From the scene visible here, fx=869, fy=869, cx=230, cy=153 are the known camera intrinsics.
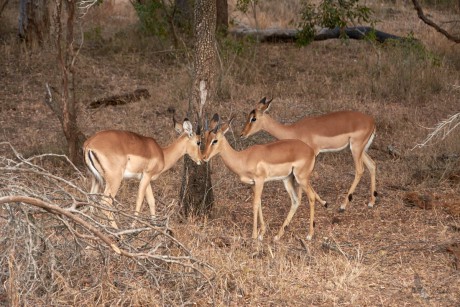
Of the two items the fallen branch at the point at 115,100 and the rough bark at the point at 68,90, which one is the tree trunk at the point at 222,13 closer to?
the fallen branch at the point at 115,100

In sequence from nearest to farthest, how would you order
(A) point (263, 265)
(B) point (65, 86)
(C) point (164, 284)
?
(C) point (164, 284) → (A) point (263, 265) → (B) point (65, 86)

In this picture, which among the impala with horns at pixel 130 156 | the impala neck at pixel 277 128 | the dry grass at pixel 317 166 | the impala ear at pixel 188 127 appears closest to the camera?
the dry grass at pixel 317 166

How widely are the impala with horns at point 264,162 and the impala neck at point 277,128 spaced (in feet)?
3.95

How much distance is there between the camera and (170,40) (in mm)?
14359

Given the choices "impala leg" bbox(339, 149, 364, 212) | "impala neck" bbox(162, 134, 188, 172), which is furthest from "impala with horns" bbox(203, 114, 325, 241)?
"impala leg" bbox(339, 149, 364, 212)

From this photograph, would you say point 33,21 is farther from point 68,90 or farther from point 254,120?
point 254,120

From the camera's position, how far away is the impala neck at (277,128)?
9156 mm

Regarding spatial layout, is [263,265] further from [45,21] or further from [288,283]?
[45,21]

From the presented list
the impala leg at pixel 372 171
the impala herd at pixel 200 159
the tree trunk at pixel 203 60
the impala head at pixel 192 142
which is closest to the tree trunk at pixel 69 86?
the impala herd at pixel 200 159

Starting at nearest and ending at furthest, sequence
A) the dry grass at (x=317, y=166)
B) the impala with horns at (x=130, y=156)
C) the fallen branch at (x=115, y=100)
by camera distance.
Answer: the dry grass at (x=317, y=166) → the impala with horns at (x=130, y=156) → the fallen branch at (x=115, y=100)

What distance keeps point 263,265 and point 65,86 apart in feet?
13.2

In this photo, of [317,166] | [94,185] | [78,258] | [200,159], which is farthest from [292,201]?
[78,258]

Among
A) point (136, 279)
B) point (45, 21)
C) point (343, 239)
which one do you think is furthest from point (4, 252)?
point (45, 21)

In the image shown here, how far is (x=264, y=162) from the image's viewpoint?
772 centimetres
